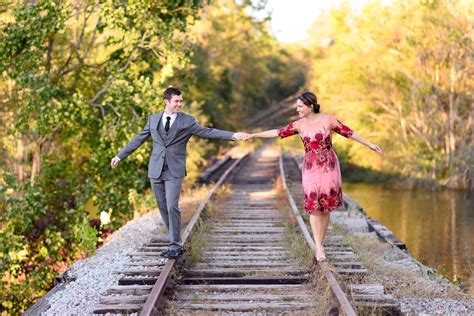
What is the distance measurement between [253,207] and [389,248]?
4.25 m

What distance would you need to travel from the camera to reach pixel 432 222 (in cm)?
1725

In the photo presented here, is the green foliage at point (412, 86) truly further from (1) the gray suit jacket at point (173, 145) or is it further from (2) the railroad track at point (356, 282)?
(1) the gray suit jacket at point (173, 145)

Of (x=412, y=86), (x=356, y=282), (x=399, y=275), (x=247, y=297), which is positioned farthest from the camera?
(x=412, y=86)

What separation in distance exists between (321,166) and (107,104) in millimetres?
8235

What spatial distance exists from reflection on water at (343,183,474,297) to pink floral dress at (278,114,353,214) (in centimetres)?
267

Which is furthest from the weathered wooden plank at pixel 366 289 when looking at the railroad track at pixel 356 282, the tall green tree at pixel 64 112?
the tall green tree at pixel 64 112

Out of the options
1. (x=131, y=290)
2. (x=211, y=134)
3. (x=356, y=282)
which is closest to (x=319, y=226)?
(x=356, y=282)

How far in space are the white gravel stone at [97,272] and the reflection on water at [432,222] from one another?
4459 millimetres

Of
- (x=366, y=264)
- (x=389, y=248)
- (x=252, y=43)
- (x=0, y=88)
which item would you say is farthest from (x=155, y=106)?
(x=252, y=43)

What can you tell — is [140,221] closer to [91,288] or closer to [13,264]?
[13,264]

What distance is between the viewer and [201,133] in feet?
25.9

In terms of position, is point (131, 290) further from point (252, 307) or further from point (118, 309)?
point (252, 307)

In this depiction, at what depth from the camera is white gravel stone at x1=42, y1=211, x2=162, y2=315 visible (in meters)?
6.68

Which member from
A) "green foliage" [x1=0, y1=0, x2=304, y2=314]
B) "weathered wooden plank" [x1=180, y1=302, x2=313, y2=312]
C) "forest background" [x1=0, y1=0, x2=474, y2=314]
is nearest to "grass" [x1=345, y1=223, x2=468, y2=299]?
"weathered wooden plank" [x1=180, y1=302, x2=313, y2=312]
